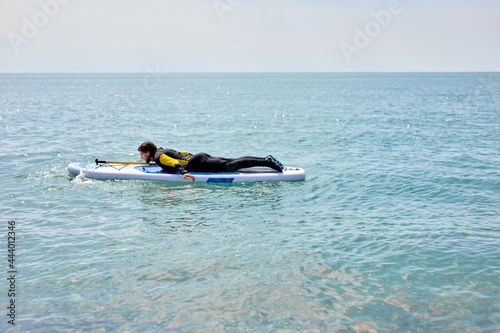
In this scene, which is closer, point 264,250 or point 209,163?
point 264,250

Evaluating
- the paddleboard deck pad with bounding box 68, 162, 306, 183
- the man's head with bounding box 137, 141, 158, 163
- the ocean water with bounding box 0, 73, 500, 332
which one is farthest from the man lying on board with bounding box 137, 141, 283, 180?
the ocean water with bounding box 0, 73, 500, 332

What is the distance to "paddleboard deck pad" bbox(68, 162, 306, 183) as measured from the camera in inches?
520

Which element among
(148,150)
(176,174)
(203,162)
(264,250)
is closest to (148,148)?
(148,150)

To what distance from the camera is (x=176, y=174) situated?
523 inches

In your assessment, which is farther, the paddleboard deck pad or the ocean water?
the paddleboard deck pad

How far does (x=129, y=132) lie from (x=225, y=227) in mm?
19193

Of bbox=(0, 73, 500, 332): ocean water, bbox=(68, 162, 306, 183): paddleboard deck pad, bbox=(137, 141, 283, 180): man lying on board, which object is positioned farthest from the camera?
bbox=(68, 162, 306, 183): paddleboard deck pad

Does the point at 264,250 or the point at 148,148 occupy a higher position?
the point at 148,148

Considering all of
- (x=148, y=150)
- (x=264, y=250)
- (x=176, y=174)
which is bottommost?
(x=264, y=250)

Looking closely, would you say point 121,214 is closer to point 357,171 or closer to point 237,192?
point 237,192

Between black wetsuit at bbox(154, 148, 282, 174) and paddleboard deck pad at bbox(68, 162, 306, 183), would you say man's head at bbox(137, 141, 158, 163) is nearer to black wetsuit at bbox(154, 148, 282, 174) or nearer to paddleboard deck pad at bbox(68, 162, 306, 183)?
black wetsuit at bbox(154, 148, 282, 174)

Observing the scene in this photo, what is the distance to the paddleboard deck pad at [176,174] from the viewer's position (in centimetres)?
1321

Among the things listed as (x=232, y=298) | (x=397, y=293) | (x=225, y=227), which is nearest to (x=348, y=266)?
(x=397, y=293)

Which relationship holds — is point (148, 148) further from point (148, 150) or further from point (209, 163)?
point (209, 163)
